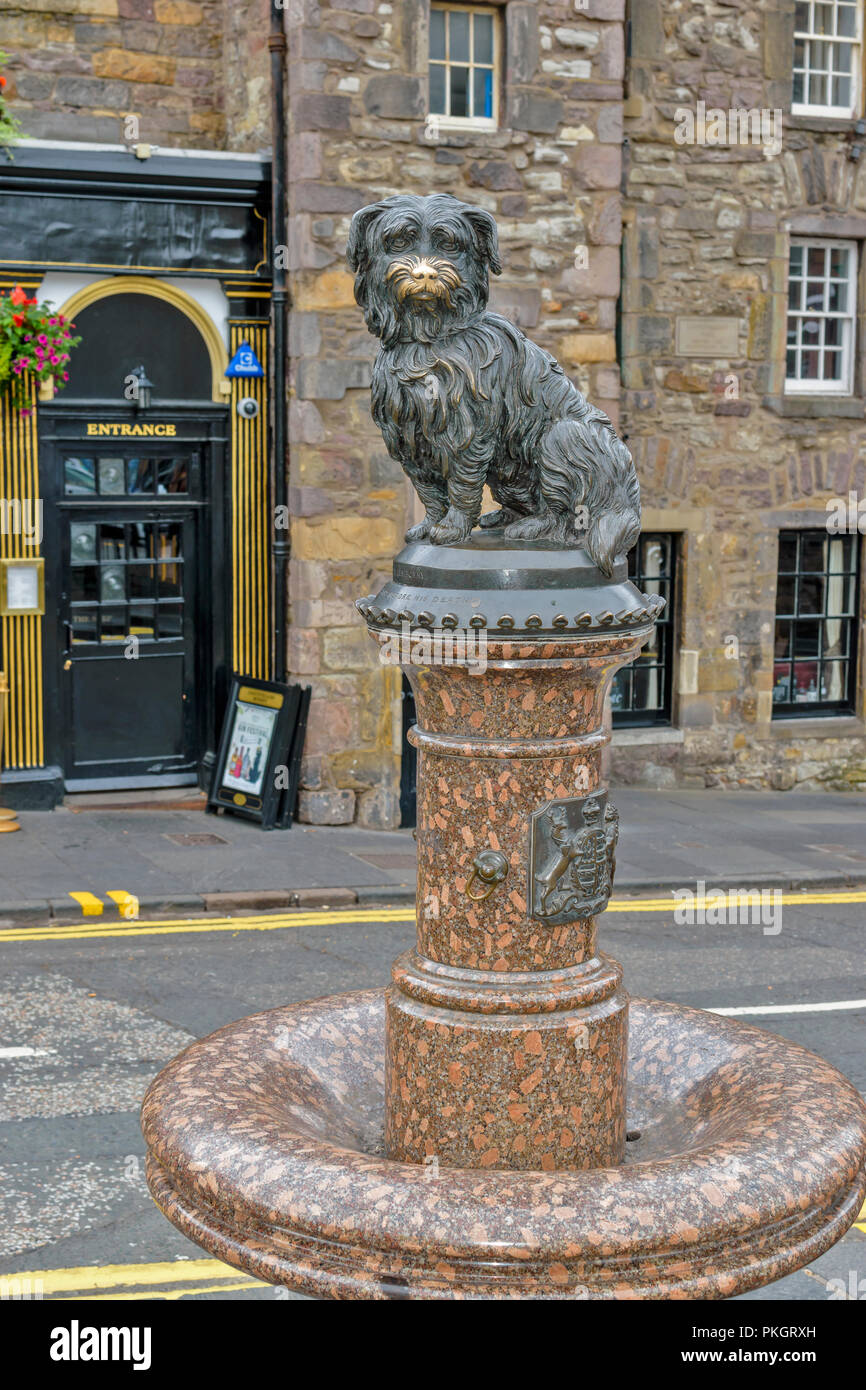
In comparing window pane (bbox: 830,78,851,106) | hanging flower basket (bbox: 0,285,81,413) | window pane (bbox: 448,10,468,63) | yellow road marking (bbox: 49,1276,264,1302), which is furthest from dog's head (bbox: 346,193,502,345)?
window pane (bbox: 830,78,851,106)

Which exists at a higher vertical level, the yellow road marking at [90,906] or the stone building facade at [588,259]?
the stone building facade at [588,259]

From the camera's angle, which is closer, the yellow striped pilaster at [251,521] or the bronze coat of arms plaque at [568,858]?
the bronze coat of arms plaque at [568,858]

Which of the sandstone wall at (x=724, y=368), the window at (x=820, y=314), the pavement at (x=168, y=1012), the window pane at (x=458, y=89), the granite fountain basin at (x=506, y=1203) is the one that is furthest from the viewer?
the window at (x=820, y=314)

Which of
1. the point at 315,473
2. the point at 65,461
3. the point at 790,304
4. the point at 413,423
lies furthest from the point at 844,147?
the point at 413,423

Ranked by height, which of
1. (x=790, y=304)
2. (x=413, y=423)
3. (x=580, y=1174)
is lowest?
(x=580, y=1174)

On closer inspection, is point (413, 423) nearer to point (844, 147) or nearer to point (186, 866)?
point (186, 866)

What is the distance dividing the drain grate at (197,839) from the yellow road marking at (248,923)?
182 centimetres

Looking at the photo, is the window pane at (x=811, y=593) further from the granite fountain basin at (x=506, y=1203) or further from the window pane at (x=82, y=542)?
the granite fountain basin at (x=506, y=1203)

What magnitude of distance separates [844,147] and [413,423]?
1312cm

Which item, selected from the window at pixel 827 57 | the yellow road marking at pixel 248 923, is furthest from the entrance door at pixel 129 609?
the window at pixel 827 57

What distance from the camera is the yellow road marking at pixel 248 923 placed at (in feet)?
33.4

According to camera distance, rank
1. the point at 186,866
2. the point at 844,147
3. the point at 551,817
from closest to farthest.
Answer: the point at 551,817, the point at 186,866, the point at 844,147

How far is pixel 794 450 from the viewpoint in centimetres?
1634

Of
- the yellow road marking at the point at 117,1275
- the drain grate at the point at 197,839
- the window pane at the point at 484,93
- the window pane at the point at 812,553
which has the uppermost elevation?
the window pane at the point at 484,93
